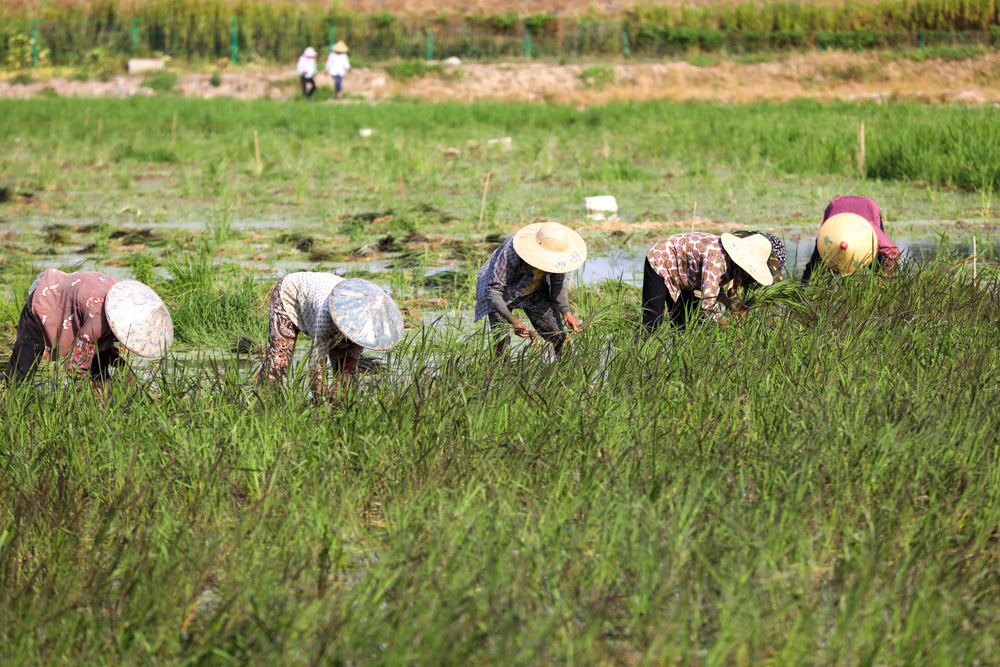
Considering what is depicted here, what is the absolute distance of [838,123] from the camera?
547 inches

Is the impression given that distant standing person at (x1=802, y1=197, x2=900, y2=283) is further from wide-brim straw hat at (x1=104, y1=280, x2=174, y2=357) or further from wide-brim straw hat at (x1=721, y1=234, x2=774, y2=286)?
wide-brim straw hat at (x1=104, y1=280, x2=174, y2=357)

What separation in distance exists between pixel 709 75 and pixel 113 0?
2089 cm

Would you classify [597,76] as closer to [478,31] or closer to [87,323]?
[478,31]

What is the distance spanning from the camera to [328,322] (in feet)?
12.2

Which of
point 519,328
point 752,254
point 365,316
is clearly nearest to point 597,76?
point 752,254

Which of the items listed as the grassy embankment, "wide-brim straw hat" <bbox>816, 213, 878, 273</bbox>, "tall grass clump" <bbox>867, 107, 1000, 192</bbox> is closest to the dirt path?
the grassy embankment

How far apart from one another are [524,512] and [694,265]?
7.37ft

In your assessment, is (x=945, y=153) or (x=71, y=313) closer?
(x=71, y=313)

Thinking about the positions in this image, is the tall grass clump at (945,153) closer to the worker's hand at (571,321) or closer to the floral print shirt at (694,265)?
the floral print shirt at (694,265)

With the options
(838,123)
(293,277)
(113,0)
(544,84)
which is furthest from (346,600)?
(113,0)

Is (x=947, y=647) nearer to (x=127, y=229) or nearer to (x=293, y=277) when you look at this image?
(x=293, y=277)

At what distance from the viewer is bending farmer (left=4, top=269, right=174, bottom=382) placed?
3850mm

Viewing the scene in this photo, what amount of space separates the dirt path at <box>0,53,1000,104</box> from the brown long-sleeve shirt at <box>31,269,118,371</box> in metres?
22.3

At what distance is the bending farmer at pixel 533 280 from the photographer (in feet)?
14.2
